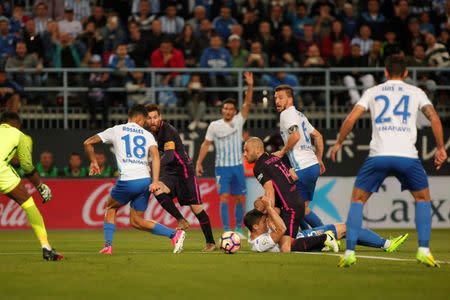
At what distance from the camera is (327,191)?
22.8 metres

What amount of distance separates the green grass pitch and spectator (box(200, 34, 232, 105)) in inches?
410

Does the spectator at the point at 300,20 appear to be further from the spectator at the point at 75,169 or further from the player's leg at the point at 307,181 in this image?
the player's leg at the point at 307,181

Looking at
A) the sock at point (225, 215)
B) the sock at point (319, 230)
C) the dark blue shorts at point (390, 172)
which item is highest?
the dark blue shorts at point (390, 172)

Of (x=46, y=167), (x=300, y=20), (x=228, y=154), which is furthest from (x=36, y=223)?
(x=300, y=20)

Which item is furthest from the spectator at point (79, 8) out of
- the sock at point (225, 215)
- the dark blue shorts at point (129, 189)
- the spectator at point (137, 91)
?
the dark blue shorts at point (129, 189)

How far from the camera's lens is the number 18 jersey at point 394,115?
36.4 ft

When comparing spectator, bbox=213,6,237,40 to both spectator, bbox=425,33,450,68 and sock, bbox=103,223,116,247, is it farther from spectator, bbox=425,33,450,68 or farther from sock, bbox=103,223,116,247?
sock, bbox=103,223,116,247

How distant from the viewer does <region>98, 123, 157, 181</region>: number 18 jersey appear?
563 inches

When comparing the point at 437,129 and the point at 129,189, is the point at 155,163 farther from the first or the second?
the point at 437,129

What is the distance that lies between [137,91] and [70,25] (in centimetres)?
239

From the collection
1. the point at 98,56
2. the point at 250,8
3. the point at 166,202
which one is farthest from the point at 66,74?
the point at 166,202

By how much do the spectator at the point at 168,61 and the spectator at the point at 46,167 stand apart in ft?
10.4

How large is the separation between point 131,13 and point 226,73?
3.03 meters

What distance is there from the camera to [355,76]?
987 inches
